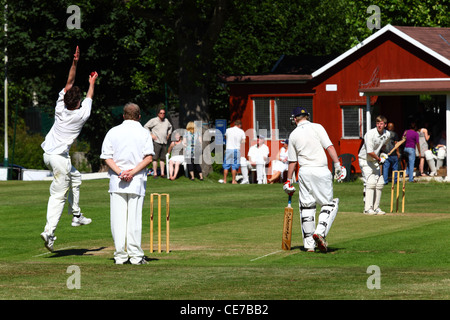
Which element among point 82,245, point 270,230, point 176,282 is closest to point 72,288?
point 176,282

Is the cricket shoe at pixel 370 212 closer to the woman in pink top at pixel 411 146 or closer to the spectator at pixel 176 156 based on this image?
the woman in pink top at pixel 411 146

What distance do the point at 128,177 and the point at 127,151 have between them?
36cm

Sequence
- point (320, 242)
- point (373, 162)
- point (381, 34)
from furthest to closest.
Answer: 1. point (381, 34)
2. point (373, 162)
3. point (320, 242)

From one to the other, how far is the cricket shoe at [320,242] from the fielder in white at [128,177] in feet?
8.41

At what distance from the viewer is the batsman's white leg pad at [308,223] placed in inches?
532

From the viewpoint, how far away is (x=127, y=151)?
1212 centimetres

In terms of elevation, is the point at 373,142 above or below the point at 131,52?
below

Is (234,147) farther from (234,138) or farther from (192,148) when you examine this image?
(192,148)

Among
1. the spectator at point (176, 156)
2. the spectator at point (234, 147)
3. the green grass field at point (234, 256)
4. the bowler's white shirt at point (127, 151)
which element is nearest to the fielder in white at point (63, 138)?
the green grass field at point (234, 256)

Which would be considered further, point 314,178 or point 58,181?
point 58,181

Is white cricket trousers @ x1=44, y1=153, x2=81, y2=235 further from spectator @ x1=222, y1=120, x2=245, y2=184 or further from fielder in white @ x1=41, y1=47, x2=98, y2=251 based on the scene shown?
spectator @ x1=222, y1=120, x2=245, y2=184

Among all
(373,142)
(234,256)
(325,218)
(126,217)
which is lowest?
(234,256)

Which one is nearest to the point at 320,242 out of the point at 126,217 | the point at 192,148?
the point at 126,217

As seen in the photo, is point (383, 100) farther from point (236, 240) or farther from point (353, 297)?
point (353, 297)
